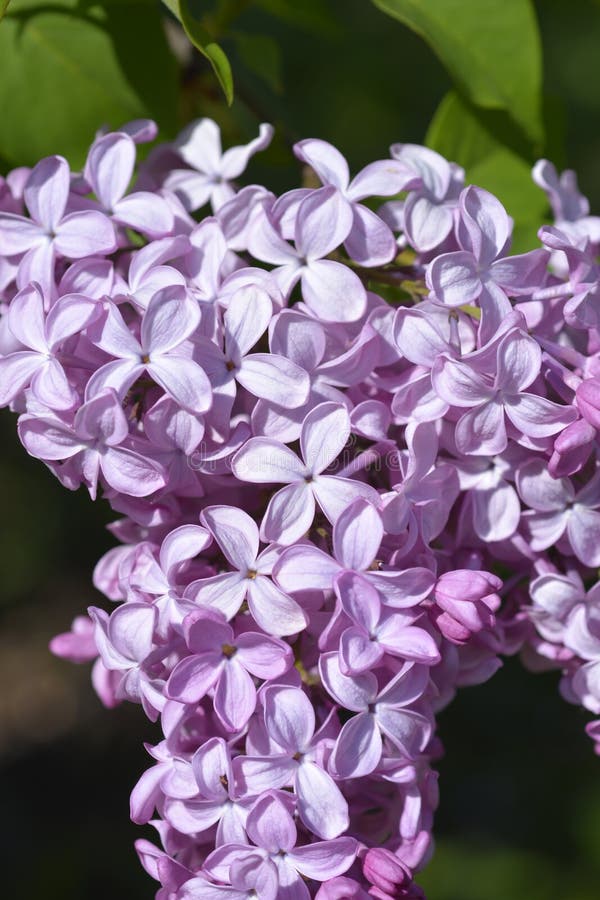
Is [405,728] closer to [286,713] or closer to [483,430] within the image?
[286,713]

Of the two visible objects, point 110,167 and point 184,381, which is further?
point 110,167

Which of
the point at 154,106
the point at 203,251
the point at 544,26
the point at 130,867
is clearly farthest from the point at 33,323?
the point at 544,26

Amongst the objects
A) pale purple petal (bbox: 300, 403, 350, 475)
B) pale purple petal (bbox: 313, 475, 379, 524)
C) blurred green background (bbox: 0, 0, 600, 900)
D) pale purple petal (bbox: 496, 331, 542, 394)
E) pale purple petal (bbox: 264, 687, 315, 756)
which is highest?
pale purple petal (bbox: 496, 331, 542, 394)

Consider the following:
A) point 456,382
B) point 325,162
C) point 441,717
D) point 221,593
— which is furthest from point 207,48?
point 441,717

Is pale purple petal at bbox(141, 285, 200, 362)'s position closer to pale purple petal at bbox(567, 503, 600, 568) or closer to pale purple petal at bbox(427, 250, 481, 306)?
pale purple petal at bbox(427, 250, 481, 306)

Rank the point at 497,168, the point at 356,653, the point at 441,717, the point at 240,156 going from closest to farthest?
the point at 356,653 → the point at 240,156 → the point at 497,168 → the point at 441,717

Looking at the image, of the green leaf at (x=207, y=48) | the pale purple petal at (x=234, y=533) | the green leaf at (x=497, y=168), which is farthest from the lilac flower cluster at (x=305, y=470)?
the green leaf at (x=497, y=168)

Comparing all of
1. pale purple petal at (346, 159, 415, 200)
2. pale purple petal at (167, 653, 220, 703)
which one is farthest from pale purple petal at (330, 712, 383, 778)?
pale purple petal at (346, 159, 415, 200)
